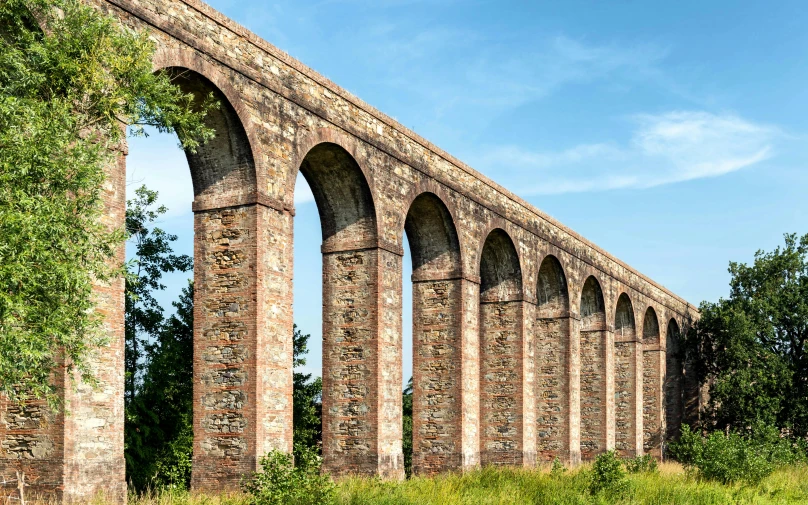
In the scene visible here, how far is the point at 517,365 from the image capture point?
2467cm

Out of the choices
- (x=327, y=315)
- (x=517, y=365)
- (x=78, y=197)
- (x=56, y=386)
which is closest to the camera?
(x=78, y=197)

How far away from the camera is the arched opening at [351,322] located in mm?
18047

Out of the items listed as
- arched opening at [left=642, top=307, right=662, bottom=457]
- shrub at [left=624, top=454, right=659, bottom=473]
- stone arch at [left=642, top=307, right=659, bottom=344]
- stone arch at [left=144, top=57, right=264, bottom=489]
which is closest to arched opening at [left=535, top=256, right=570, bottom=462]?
shrub at [left=624, top=454, right=659, bottom=473]

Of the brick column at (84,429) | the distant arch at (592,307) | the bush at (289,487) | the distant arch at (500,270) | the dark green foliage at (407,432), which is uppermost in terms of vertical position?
the distant arch at (500,270)

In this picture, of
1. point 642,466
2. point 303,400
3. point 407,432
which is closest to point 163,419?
point 303,400

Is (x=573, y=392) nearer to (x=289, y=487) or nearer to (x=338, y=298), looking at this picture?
(x=338, y=298)

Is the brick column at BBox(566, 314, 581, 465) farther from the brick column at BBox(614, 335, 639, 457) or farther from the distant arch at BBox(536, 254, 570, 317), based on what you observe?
the brick column at BBox(614, 335, 639, 457)

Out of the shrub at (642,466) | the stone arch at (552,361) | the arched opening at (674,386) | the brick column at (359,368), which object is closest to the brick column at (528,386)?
the stone arch at (552,361)

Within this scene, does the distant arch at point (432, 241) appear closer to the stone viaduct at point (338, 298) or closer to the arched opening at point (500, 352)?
the stone viaduct at point (338, 298)

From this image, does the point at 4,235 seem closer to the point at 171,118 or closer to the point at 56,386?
the point at 56,386

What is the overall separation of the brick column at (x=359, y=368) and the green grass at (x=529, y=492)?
1.35 meters

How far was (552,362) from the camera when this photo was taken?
28250 millimetres

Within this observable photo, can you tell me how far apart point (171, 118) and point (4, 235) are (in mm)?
3573

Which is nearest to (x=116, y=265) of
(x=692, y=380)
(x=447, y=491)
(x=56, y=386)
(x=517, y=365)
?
(x=56, y=386)
